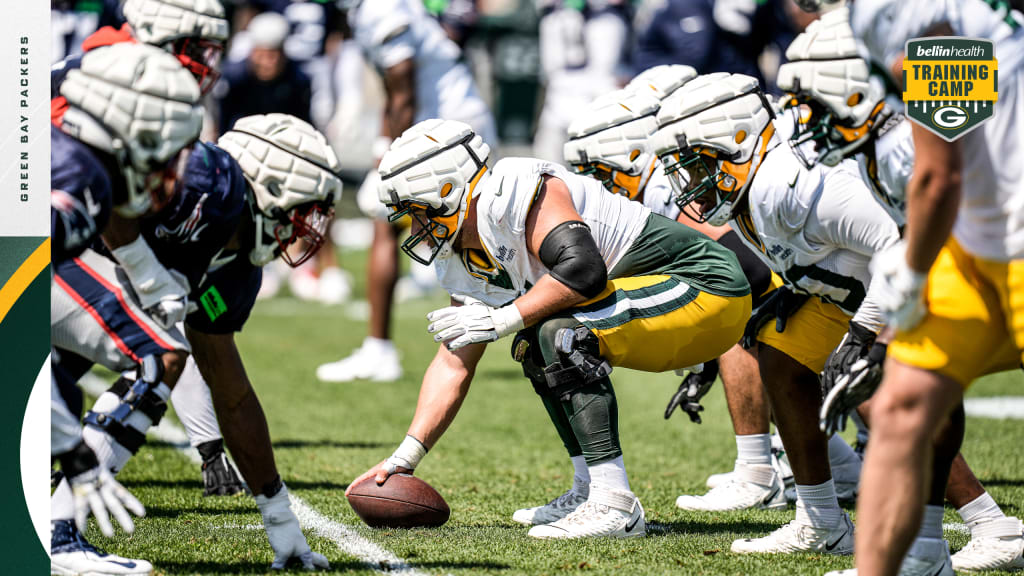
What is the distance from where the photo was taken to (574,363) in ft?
14.1

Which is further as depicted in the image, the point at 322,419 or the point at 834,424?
the point at 322,419

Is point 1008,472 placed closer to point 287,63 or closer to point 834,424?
point 834,424

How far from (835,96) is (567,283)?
41.3 inches

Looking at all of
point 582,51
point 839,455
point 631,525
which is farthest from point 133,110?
point 582,51

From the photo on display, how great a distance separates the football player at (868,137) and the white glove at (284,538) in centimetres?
199

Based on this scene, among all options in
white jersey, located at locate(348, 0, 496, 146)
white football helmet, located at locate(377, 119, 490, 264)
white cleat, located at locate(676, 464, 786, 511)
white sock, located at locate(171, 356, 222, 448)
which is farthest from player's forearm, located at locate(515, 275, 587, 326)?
white jersey, located at locate(348, 0, 496, 146)

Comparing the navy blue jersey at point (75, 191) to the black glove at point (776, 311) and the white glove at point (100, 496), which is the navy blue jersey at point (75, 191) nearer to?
the white glove at point (100, 496)

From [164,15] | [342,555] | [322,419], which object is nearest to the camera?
[342,555]

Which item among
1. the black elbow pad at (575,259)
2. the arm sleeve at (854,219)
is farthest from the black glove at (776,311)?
the black elbow pad at (575,259)

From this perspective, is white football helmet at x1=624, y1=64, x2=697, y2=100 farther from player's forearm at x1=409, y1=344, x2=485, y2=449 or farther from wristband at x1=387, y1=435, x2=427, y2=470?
wristband at x1=387, y1=435, x2=427, y2=470

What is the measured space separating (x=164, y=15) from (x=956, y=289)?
337 cm

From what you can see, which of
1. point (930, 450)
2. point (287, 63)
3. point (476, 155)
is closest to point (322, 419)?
point (476, 155)

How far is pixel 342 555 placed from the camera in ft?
13.4

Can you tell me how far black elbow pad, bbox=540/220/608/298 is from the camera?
420cm
